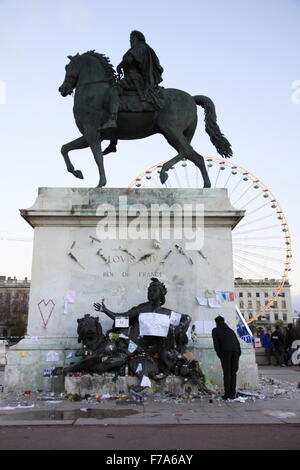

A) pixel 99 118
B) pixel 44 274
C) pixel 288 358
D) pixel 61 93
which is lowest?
pixel 288 358

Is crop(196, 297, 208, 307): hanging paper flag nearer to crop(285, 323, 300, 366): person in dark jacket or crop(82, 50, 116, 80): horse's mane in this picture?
crop(82, 50, 116, 80): horse's mane

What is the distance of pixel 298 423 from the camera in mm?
5516

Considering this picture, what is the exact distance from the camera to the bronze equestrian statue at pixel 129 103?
1022 centimetres

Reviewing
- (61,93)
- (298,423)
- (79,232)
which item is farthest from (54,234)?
(298,423)

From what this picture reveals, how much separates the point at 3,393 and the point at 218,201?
19.4 feet

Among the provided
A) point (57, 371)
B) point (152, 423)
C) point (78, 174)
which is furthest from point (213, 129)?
point (152, 423)

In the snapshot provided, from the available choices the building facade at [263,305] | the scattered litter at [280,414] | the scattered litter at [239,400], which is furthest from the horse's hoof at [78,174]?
the building facade at [263,305]

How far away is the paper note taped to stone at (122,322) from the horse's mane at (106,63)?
575cm

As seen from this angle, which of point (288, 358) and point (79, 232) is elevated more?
point (79, 232)

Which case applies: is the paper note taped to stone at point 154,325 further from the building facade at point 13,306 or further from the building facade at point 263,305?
the building facade at point 263,305

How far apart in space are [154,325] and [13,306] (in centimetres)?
10227

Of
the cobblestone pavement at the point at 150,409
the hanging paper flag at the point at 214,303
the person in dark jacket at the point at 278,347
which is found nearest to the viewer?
the cobblestone pavement at the point at 150,409

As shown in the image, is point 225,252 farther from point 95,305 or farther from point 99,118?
point 99,118

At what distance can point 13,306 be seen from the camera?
10406cm
